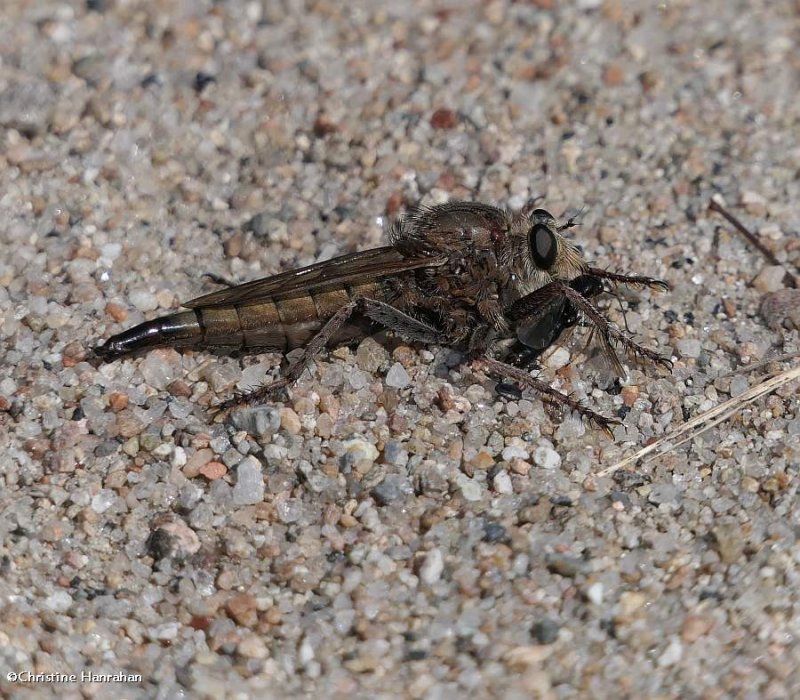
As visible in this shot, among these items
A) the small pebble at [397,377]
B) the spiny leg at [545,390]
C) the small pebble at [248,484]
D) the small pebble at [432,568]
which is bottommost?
the small pebble at [432,568]

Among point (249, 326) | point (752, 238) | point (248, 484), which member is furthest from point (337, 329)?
point (752, 238)

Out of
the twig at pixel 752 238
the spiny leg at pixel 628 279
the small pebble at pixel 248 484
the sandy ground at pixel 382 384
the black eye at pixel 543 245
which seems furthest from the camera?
the twig at pixel 752 238

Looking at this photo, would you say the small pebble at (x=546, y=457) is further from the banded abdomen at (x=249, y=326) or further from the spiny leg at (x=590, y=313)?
the banded abdomen at (x=249, y=326)

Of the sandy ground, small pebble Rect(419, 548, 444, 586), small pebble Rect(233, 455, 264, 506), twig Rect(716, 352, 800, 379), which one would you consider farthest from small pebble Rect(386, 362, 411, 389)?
twig Rect(716, 352, 800, 379)

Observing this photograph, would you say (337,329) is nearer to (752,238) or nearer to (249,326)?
(249,326)

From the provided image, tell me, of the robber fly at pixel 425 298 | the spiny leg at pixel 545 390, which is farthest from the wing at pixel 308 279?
the spiny leg at pixel 545 390

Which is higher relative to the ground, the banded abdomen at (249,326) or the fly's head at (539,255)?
the fly's head at (539,255)
